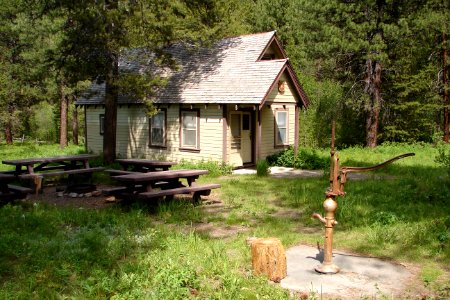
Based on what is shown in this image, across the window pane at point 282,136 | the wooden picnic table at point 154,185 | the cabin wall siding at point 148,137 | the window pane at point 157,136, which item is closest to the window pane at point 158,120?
the window pane at point 157,136

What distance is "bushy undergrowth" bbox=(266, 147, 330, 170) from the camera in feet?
58.5

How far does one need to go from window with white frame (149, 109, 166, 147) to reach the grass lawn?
7.43 m

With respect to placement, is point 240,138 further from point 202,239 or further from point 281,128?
point 202,239

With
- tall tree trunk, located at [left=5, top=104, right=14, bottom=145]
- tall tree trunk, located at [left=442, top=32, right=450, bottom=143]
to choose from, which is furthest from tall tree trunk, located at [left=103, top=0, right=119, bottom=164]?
tall tree trunk, located at [left=5, top=104, right=14, bottom=145]

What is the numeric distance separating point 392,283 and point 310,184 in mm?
7654


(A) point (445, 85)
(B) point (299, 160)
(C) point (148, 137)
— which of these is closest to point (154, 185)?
(B) point (299, 160)

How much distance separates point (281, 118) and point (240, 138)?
263cm

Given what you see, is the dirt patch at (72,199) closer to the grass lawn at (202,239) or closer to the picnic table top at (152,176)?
Result: the grass lawn at (202,239)

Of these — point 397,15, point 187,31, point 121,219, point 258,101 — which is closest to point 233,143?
point 258,101

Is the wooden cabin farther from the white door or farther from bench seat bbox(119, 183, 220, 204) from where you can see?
bench seat bbox(119, 183, 220, 204)

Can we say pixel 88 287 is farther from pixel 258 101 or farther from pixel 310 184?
pixel 258 101

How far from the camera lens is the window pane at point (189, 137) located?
1852cm

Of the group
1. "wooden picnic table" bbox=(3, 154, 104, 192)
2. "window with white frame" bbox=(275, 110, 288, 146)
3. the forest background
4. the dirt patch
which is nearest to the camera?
the dirt patch

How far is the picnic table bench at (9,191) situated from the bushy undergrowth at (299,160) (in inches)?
422
